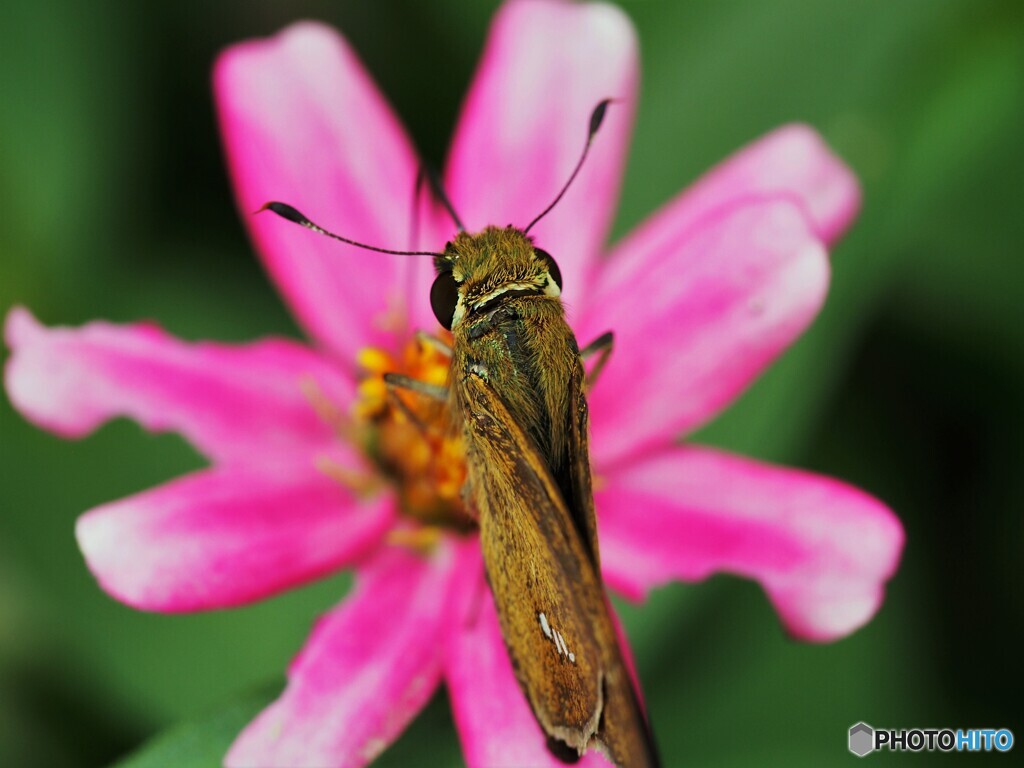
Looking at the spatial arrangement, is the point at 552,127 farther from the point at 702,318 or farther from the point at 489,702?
the point at 489,702

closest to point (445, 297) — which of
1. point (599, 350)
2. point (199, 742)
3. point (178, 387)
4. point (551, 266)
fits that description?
point (551, 266)

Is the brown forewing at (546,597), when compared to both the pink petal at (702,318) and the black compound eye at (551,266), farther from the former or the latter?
the pink petal at (702,318)

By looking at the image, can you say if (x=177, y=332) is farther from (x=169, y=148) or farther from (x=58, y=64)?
(x=58, y=64)

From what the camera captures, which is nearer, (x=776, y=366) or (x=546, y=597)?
(x=546, y=597)

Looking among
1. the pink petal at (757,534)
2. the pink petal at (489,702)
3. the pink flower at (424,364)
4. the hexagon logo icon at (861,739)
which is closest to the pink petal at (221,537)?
the pink flower at (424,364)

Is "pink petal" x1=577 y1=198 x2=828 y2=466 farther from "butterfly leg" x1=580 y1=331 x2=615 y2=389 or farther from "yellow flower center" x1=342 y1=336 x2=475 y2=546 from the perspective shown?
"yellow flower center" x1=342 y1=336 x2=475 y2=546

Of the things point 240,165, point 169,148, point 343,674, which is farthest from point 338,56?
point 343,674
